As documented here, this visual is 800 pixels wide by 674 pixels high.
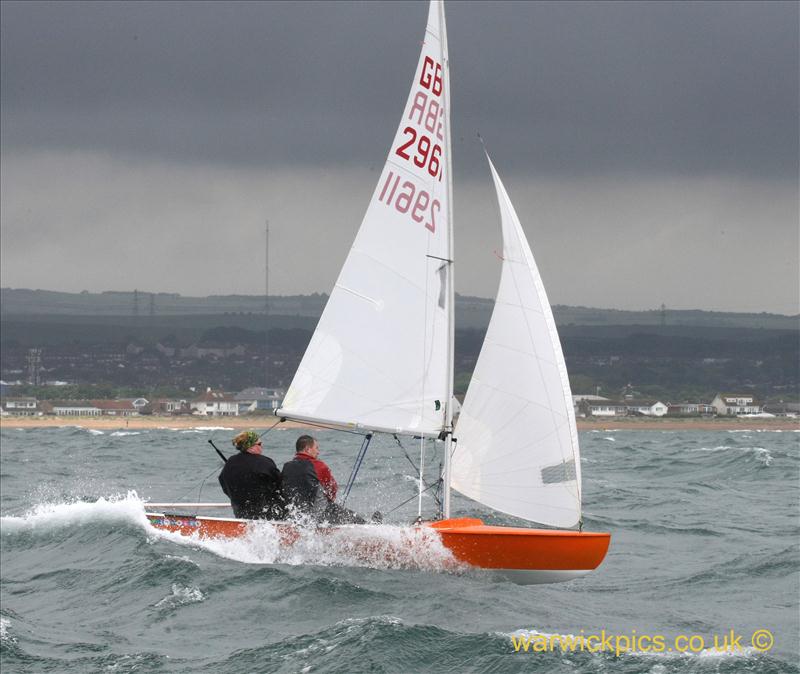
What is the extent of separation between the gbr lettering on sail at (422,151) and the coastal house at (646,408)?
308 feet

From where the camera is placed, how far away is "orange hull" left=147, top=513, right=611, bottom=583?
11.5 metres

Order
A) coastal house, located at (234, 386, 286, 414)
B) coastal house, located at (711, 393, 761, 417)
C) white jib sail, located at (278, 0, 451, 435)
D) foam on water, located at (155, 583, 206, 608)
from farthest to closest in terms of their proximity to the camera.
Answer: coastal house, located at (711, 393, 761, 417)
coastal house, located at (234, 386, 286, 414)
white jib sail, located at (278, 0, 451, 435)
foam on water, located at (155, 583, 206, 608)

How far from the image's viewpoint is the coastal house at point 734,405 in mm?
116562

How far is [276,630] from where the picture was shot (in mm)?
9453

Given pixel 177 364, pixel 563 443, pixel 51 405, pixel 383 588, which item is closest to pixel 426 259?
pixel 563 443

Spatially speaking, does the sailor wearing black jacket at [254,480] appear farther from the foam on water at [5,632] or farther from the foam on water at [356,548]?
the foam on water at [5,632]

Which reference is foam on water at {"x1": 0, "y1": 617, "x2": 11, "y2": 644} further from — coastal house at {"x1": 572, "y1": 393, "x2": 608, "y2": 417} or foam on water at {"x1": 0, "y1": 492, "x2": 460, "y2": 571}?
coastal house at {"x1": 572, "y1": 393, "x2": 608, "y2": 417}

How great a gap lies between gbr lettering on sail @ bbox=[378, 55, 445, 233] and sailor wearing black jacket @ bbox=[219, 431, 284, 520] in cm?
289

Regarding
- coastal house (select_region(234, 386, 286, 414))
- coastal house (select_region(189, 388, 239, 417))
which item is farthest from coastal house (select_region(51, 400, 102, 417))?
coastal house (select_region(234, 386, 286, 414))

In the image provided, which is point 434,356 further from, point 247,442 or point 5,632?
point 5,632

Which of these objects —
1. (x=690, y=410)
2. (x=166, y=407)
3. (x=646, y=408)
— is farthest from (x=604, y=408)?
(x=166, y=407)

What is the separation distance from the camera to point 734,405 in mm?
124812

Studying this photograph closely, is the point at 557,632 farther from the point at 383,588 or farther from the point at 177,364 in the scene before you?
the point at 177,364

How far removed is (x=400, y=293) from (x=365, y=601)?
12.0 ft
